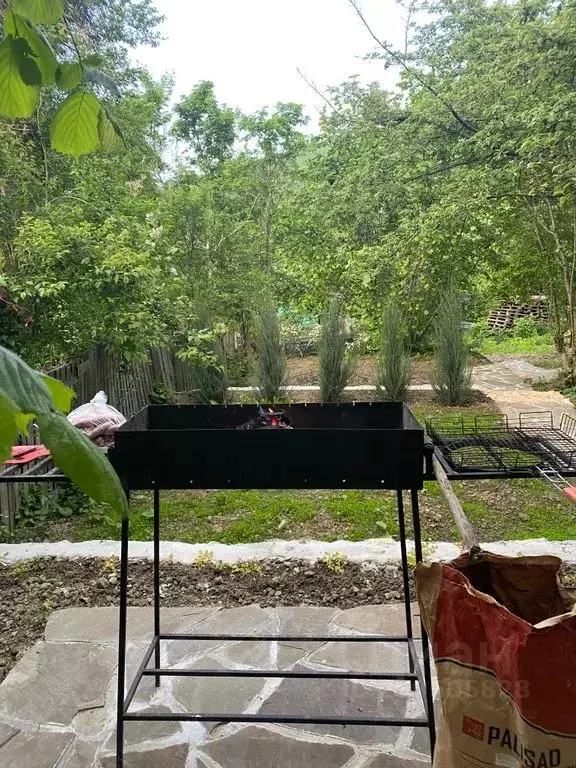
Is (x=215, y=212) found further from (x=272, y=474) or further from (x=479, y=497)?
(x=272, y=474)

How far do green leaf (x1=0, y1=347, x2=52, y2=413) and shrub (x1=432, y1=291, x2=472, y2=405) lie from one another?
21.3 ft

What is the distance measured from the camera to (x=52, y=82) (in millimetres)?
976

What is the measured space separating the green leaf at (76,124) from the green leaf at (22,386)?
0.64 meters

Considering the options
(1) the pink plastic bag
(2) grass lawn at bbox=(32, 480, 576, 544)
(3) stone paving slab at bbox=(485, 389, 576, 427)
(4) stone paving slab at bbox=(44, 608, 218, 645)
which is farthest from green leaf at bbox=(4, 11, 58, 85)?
(3) stone paving slab at bbox=(485, 389, 576, 427)

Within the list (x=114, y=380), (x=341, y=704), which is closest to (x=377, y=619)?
(x=341, y=704)

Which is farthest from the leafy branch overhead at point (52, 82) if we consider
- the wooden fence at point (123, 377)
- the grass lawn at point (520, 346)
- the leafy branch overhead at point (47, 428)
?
the grass lawn at point (520, 346)

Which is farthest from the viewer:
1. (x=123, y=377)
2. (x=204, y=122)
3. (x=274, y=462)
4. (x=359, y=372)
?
Result: (x=204, y=122)

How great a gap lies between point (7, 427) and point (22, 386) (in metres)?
0.03

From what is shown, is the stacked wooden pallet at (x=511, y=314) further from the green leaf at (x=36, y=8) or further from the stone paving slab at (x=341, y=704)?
the green leaf at (x=36, y=8)

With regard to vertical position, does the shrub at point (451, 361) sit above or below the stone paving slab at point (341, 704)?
above

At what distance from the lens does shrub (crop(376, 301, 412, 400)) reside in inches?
259

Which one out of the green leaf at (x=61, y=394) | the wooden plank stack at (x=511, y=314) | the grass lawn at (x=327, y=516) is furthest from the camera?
the wooden plank stack at (x=511, y=314)

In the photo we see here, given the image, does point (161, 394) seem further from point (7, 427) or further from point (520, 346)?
point (520, 346)

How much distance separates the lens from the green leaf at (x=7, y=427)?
0.40 meters
